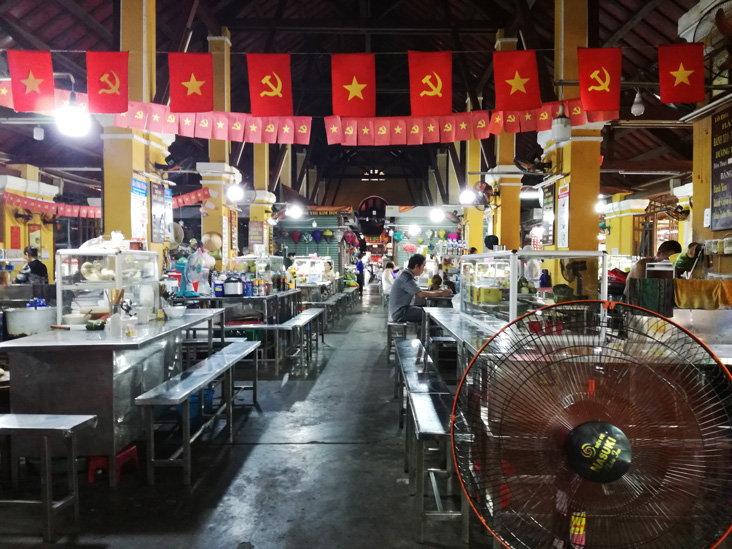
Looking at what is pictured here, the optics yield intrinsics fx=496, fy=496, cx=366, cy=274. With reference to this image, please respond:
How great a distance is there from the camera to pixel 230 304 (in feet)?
24.7

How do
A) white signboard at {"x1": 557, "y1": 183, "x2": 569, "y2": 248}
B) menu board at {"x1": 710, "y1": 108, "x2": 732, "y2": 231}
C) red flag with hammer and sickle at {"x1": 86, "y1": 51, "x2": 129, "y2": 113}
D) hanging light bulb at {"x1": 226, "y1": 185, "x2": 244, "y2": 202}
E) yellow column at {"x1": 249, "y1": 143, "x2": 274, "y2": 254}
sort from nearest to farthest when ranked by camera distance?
menu board at {"x1": 710, "y1": 108, "x2": 732, "y2": 231} → red flag with hammer and sickle at {"x1": 86, "y1": 51, "x2": 129, "y2": 113} → white signboard at {"x1": 557, "y1": 183, "x2": 569, "y2": 248} → hanging light bulb at {"x1": 226, "y1": 185, "x2": 244, "y2": 202} → yellow column at {"x1": 249, "y1": 143, "x2": 274, "y2": 254}

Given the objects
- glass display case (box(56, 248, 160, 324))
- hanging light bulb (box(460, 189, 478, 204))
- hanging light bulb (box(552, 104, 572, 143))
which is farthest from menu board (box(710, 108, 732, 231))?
hanging light bulb (box(460, 189, 478, 204))

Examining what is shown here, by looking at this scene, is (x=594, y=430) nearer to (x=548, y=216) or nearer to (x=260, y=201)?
(x=548, y=216)

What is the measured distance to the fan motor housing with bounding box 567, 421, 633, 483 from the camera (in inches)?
56.4

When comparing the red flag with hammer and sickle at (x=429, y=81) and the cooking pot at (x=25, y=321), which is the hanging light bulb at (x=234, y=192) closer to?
the red flag with hammer and sickle at (x=429, y=81)

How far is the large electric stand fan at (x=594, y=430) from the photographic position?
4.93 feet

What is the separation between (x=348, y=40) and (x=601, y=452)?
58.1ft

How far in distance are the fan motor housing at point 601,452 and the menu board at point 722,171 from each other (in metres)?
4.62

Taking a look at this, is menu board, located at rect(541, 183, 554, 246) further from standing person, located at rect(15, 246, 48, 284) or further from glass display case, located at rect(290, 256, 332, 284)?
standing person, located at rect(15, 246, 48, 284)

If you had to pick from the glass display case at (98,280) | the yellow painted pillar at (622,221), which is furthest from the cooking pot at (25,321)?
the yellow painted pillar at (622,221)

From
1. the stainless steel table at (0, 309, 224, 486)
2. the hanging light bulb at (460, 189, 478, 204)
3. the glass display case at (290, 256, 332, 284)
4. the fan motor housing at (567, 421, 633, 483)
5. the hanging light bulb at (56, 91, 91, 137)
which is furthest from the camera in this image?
the glass display case at (290, 256, 332, 284)

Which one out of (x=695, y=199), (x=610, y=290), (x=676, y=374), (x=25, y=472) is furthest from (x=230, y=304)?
(x=676, y=374)

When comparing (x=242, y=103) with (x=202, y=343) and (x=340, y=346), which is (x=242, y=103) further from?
(x=202, y=343)

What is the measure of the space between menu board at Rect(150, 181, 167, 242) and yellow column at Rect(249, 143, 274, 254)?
5841 mm
